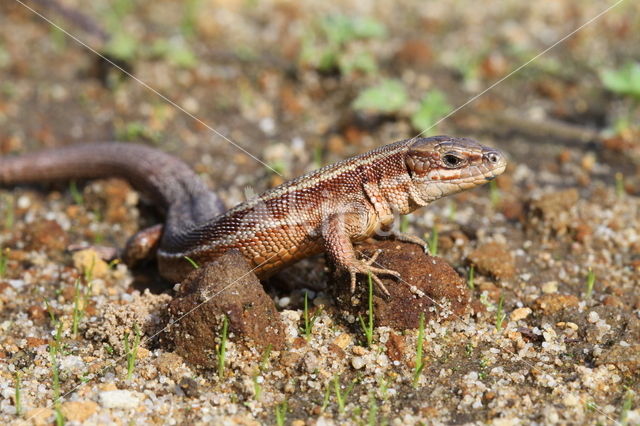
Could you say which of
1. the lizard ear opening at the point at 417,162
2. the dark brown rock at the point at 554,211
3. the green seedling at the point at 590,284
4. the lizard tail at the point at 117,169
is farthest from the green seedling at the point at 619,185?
the lizard tail at the point at 117,169

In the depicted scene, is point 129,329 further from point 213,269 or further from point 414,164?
point 414,164

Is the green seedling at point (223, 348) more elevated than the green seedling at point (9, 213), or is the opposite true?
the green seedling at point (223, 348)

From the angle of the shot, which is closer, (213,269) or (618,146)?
(213,269)

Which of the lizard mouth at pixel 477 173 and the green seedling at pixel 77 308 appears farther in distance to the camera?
the green seedling at pixel 77 308

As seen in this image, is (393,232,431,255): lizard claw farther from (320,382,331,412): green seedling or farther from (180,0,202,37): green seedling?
(180,0,202,37): green seedling

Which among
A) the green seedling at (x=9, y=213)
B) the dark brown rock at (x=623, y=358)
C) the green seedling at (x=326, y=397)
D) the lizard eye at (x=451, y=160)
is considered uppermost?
the lizard eye at (x=451, y=160)

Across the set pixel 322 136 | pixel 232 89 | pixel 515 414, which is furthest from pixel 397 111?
pixel 515 414

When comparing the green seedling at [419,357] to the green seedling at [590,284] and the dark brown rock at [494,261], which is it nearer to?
the dark brown rock at [494,261]
